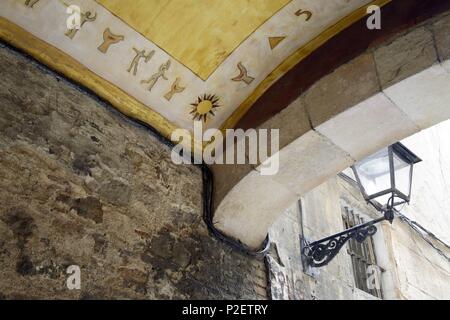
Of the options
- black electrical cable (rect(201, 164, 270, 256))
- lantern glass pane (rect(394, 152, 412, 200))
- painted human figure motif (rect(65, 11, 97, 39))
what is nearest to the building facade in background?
black electrical cable (rect(201, 164, 270, 256))

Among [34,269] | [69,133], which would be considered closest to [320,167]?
[69,133]

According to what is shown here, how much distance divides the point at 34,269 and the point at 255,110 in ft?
5.29

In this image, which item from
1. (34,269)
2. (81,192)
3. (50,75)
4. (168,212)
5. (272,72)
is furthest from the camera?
(272,72)

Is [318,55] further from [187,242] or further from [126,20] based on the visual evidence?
[187,242]

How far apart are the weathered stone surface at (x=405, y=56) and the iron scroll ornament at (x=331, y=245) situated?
1278mm

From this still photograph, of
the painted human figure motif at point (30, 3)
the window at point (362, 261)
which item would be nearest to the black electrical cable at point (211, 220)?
the painted human figure motif at point (30, 3)

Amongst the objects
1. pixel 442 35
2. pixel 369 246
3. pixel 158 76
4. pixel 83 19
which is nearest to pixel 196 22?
pixel 158 76

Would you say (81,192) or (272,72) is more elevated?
(272,72)

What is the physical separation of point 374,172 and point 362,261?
173cm

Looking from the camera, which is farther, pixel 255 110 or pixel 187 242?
pixel 255 110

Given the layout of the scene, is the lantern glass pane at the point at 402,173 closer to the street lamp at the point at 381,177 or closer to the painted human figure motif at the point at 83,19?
the street lamp at the point at 381,177

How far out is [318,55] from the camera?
2.75 metres

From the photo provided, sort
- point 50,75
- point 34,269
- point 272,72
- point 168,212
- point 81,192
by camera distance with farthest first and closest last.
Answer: point 272,72 → point 168,212 → point 50,75 → point 81,192 → point 34,269

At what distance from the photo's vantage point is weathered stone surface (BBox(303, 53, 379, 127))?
2441mm
